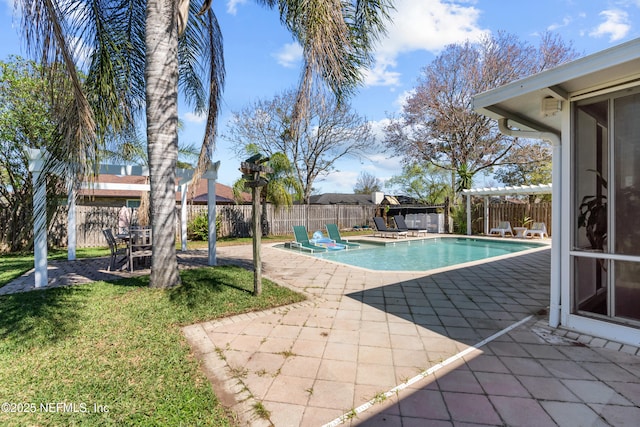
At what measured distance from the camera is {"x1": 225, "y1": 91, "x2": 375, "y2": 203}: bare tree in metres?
20.0

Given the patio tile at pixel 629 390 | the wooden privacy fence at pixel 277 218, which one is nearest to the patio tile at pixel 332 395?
the patio tile at pixel 629 390

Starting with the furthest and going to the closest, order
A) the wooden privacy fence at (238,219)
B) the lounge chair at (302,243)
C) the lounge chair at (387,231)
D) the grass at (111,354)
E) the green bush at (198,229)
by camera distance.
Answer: the lounge chair at (387,231), the green bush at (198,229), the wooden privacy fence at (238,219), the lounge chair at (302,243), the grass at (111,354)

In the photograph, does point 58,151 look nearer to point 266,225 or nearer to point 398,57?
point 398,57

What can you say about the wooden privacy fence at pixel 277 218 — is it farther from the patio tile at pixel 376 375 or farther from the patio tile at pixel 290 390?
the patio tile at pixel 376 375

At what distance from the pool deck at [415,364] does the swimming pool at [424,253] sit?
4.09m

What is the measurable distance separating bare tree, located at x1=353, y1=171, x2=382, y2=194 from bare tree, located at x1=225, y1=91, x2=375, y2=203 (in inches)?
970

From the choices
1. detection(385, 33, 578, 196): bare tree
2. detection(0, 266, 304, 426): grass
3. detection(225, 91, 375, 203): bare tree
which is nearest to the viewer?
detection(0, 266, 304, 426): grass

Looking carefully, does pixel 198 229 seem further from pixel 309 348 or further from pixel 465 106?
pixel 465 106

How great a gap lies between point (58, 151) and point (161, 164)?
275 centimetres

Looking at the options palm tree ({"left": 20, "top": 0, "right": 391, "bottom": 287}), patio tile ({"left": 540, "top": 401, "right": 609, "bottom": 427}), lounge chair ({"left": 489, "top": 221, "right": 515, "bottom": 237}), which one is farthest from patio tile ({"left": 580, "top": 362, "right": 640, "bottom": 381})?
lounge chair ({"left": 489, "top": 221, "right": 515, "bottom": 237})

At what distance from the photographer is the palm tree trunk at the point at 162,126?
4926 mm

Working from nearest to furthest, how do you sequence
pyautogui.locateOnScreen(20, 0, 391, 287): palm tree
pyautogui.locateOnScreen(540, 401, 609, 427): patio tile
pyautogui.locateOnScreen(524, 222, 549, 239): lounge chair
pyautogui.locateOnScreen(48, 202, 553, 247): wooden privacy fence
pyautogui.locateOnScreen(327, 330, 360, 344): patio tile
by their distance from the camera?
pyautogui.locateOnScreen(540, 401, 609, 427): patio tile < pyautogui.locateOnScreen(20, 0, 391, 287): palm tree < pyautogui.locateOnScreen(327, 330, 360, 344): patio tile < pyautogui.locateOnScreen(48, 202, 553, 247): wooden privacy fence < pyautogui.locateOnScreen(524, 222, 549, 239): lounge chair

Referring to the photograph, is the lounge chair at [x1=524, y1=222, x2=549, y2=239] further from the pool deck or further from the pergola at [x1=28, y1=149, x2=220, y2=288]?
the pergola at [x1=28, y1=149, x2=220, y2=288]

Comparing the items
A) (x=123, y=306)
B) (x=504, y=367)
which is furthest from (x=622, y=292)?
(x=123, y=306)
